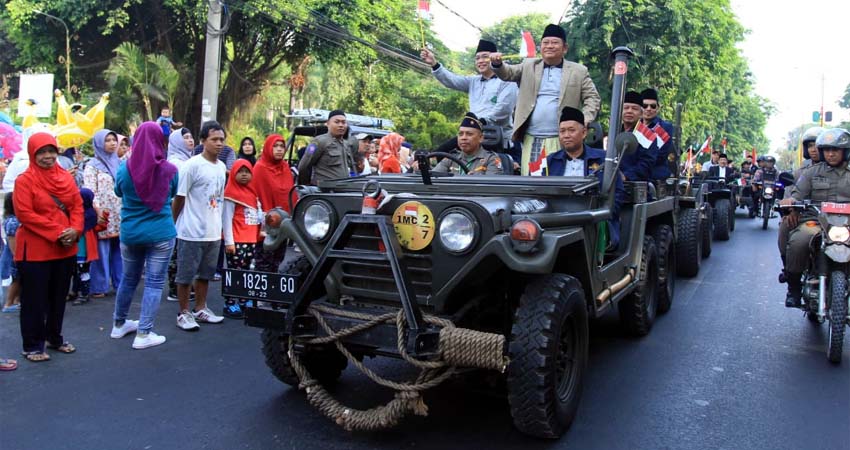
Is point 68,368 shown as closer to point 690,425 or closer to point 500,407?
point 500,407

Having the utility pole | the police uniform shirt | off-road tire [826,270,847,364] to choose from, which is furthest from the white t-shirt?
the utility pole

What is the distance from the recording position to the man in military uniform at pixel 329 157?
7184mm

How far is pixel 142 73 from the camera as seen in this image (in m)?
18.6

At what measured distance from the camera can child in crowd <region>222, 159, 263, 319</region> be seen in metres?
6.38

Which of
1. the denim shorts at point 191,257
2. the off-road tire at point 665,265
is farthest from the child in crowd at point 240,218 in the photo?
the off-road tire at point 665,265

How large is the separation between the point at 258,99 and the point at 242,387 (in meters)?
22.3

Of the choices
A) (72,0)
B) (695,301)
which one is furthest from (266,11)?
(695,301)

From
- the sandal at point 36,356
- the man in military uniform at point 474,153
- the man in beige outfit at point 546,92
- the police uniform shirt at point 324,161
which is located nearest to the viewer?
the sandal at point 36,356

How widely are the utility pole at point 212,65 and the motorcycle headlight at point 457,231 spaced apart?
440 inches

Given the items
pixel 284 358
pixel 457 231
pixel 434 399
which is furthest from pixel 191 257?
pixel 457 231

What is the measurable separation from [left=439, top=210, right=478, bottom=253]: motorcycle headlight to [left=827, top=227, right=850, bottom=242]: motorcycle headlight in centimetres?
348

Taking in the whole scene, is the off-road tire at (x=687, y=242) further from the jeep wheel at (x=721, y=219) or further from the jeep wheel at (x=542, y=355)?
the jeep wheel at (x=542, y=355)

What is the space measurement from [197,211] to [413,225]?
2.94 m

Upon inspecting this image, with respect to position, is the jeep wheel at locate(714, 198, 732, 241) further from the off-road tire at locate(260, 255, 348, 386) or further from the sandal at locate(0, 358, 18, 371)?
the sandal at locate(0, 358, 18, 371)
